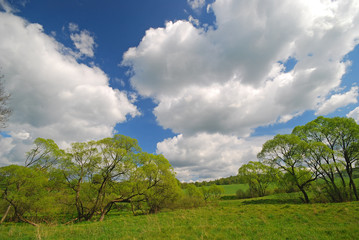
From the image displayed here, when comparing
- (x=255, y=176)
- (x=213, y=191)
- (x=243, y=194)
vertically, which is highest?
(x=255, y=176)

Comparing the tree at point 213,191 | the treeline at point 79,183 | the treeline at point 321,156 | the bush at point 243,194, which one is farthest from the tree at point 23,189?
the bush at point 243,194

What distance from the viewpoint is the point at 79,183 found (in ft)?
77.4

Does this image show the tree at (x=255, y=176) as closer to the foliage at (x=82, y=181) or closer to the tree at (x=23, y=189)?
the foliage at (x=82, y=181)

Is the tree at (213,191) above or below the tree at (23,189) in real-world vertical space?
below

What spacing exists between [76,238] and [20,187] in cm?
1759

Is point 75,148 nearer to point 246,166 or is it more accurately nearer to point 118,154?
point 118,154

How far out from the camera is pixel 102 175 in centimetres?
2486

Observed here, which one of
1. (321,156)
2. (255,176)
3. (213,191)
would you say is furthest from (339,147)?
(213,191)

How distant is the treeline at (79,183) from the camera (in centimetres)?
2117

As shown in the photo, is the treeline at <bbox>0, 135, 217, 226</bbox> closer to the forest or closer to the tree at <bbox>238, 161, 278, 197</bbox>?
the forest

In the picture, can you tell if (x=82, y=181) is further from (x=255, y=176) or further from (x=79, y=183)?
(x=255, y=176)

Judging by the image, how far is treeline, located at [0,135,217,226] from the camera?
834 inches

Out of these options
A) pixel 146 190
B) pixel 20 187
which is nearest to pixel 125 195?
pixel 146 190

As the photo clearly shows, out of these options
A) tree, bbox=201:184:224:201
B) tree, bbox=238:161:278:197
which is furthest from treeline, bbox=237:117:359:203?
tree, bbox=201:184:224:201
